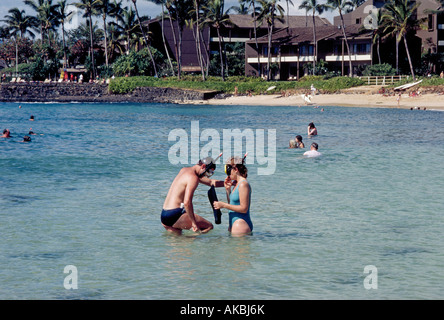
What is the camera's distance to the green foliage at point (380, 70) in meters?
73.1

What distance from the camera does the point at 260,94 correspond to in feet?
255

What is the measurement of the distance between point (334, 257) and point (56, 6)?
105 meters

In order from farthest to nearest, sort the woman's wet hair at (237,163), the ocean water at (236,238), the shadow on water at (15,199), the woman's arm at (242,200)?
1. the shadow on water at (15,199)
2. the woman's arm at (242,200)
3. the woman's wet hair at (237,163)
4. the ocean water at (236,238)

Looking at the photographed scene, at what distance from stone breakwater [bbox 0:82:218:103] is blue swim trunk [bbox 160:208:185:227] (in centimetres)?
7456

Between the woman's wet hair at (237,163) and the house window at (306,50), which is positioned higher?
the house window at (306,50)

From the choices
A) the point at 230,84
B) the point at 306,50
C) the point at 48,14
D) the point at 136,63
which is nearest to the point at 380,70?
the point at 306,50

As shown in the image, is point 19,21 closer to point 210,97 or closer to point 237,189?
point 210,97

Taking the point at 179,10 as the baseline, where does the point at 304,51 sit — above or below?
below

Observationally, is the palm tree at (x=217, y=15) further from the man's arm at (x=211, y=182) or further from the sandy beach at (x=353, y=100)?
the man's arm at (x=211, y=182)

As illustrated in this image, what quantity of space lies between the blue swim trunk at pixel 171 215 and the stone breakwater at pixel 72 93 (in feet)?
245

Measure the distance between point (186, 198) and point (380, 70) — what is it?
221 ft

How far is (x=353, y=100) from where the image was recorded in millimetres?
66188

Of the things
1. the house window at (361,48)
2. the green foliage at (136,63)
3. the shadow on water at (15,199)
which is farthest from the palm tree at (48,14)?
the shadow on water at (15,199)

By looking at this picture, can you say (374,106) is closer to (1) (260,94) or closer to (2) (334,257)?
(1) (260,94)
